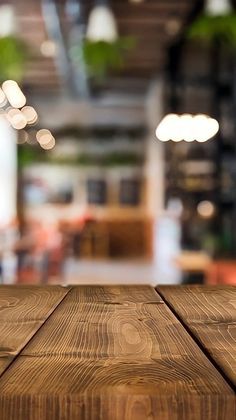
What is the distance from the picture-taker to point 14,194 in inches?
518

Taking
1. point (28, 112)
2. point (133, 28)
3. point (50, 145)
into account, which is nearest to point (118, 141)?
point (50, 145)

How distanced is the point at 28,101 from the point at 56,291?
1208cm

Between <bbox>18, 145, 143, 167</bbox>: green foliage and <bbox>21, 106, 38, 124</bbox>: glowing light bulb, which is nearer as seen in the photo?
<bbox>21, 106, 38, 124</bbox>: glowing light bulb

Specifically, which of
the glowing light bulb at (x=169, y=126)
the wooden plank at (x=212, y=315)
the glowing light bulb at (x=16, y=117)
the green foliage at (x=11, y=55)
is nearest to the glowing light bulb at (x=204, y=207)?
the glowing light bulb at (x=169, y=126)

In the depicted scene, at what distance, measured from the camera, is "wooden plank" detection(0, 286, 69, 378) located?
2.82ft

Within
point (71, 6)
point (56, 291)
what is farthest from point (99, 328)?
point (71, 6)

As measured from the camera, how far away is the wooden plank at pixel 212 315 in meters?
0.81

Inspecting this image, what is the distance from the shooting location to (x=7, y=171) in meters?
12.9

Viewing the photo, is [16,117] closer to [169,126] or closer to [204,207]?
[169,126]

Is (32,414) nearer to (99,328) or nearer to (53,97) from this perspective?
(99,328)

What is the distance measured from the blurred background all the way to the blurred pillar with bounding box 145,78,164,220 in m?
0.04

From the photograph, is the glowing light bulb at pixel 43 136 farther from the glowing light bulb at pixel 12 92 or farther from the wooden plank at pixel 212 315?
the wooden plank at pixel 212 315

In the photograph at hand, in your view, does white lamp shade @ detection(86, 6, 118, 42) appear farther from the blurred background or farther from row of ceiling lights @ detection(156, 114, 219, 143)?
row of ceiling lights @ detection(156, 114, 219, 143)

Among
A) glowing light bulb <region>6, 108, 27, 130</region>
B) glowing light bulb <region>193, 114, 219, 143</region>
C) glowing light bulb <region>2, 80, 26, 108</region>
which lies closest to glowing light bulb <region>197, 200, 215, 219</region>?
glowing light bulb <region>193, 114, 219, 143</region>
